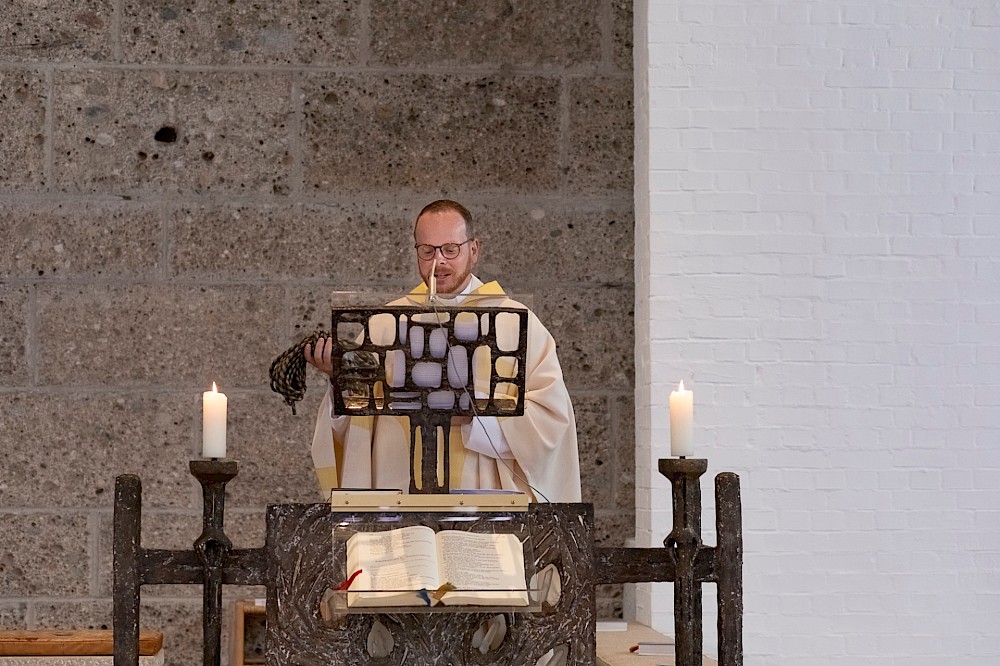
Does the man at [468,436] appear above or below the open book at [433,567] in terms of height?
above

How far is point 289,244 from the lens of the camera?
4504mm

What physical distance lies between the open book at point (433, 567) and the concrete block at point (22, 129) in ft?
9.19

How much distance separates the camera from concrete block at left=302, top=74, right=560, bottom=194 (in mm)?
4539

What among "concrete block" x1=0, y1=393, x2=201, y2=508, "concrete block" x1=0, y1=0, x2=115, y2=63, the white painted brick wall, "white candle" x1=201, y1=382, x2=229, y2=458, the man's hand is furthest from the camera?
"concrete block" x1=0, y1=0, x2=115, y2=63

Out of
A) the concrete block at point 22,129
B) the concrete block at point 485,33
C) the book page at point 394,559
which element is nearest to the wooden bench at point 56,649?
the book page at point 394,559

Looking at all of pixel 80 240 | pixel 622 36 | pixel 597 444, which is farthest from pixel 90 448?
pixel 622 36

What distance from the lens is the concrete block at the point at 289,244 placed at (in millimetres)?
4492

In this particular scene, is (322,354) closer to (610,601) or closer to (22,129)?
(610,601)

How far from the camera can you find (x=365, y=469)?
331cm

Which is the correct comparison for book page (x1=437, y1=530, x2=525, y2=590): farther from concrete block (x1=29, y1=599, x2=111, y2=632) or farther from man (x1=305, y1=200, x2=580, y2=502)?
concrete block (x1=29, y1=599, x2=111, y2=632)

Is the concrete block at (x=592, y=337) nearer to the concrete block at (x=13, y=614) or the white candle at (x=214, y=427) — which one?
the concrete block at (x=13, y=614)

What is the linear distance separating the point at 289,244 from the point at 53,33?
3.80 ft

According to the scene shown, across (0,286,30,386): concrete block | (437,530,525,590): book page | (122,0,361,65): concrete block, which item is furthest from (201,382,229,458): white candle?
(122,0,361,65): concrete block

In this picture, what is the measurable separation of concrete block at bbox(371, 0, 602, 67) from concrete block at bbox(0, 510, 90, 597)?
202 centimetres
